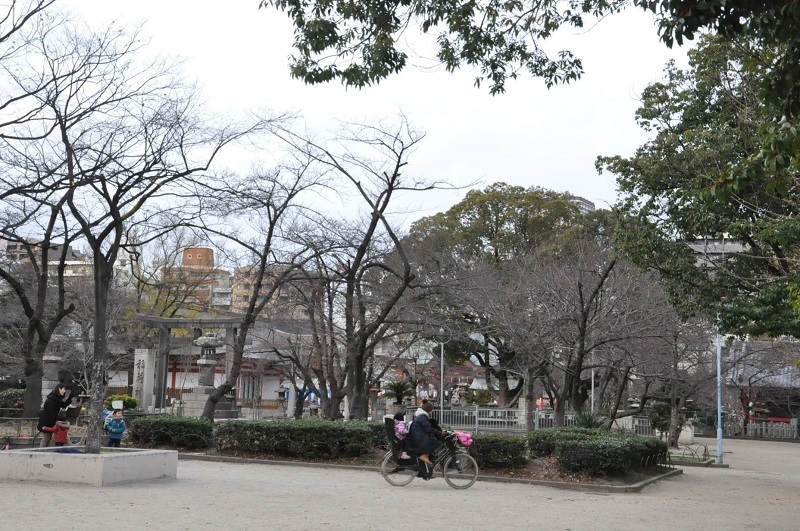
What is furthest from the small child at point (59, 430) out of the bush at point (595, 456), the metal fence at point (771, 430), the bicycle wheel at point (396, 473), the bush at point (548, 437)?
the metal fence at point (771, 430)

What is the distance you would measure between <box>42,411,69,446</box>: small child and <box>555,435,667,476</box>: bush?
972 cm

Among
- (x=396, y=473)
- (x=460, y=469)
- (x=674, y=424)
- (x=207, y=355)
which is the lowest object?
(x=396, y=473)

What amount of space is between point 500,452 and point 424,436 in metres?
3.57

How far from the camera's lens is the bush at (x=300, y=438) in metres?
19.0

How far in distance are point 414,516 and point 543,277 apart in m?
20.2

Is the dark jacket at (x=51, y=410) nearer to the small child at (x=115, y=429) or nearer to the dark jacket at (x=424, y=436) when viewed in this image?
the small child at (x=115, y=429)

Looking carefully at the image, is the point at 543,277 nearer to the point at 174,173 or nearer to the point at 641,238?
the point at 641,238

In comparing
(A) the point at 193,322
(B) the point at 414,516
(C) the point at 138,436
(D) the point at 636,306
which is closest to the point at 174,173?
(C) the point at 138,436

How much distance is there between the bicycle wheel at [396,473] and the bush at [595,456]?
3.42 metres

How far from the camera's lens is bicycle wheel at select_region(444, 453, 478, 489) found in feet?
48.9

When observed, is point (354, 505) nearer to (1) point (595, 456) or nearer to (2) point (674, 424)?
(1) point (595, 456)

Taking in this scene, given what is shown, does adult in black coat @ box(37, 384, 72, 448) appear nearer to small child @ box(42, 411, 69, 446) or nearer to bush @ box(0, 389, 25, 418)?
small child @ box(42, 411, 69, 446)

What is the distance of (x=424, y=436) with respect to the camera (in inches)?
582

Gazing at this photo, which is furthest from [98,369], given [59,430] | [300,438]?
[300,438]
